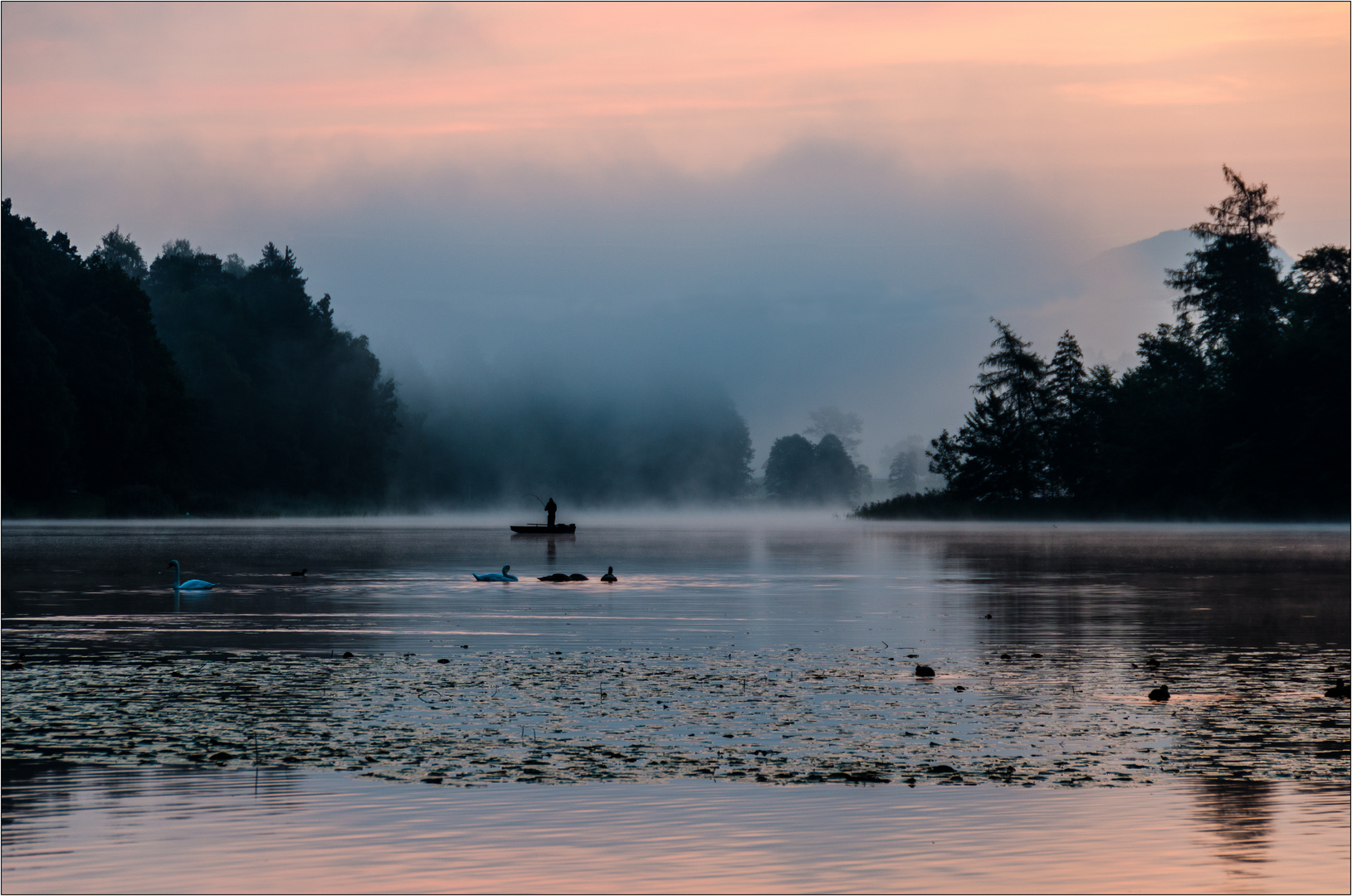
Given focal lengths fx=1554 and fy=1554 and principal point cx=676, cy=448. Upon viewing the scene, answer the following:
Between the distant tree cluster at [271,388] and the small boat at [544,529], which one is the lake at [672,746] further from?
the distant tree cluster at [271,388]

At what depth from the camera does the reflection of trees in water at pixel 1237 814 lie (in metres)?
A: 11.4

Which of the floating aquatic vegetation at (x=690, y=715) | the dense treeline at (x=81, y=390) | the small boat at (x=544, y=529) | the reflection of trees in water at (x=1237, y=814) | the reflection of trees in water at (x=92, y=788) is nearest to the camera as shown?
the reflection of trees in water at (x=1237, y=814)

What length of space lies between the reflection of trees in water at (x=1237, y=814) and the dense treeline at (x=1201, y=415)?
357ft

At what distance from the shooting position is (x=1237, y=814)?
41.0 ft

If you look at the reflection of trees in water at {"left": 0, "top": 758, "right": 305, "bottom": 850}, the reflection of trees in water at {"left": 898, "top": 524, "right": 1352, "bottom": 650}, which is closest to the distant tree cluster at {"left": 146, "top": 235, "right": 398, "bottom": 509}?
the reflection of trees in water at {"left": 898, "top": 524, "right": 1352, "bottom": 650}

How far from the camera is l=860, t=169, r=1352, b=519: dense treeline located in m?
120

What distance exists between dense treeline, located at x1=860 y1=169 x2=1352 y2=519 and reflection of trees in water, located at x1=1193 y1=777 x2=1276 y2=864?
10873cm

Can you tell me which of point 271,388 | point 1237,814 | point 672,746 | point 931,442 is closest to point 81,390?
point 271,388

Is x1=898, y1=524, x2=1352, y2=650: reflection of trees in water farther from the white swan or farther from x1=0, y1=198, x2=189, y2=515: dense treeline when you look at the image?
x1=0, y1=198, x2=189, y2=515: dense treeline

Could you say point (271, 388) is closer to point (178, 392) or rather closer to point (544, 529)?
point (178, 392)

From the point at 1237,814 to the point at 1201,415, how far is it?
126 m

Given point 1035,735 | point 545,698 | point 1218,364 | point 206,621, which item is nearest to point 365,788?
point 545,698

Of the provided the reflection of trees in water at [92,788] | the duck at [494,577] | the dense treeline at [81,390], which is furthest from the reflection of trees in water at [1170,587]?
the dense treeline at [81,390]

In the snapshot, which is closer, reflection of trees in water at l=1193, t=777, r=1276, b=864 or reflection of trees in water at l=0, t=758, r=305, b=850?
reflection of trees in water at l=1193, t=777, r=1276, b=864
